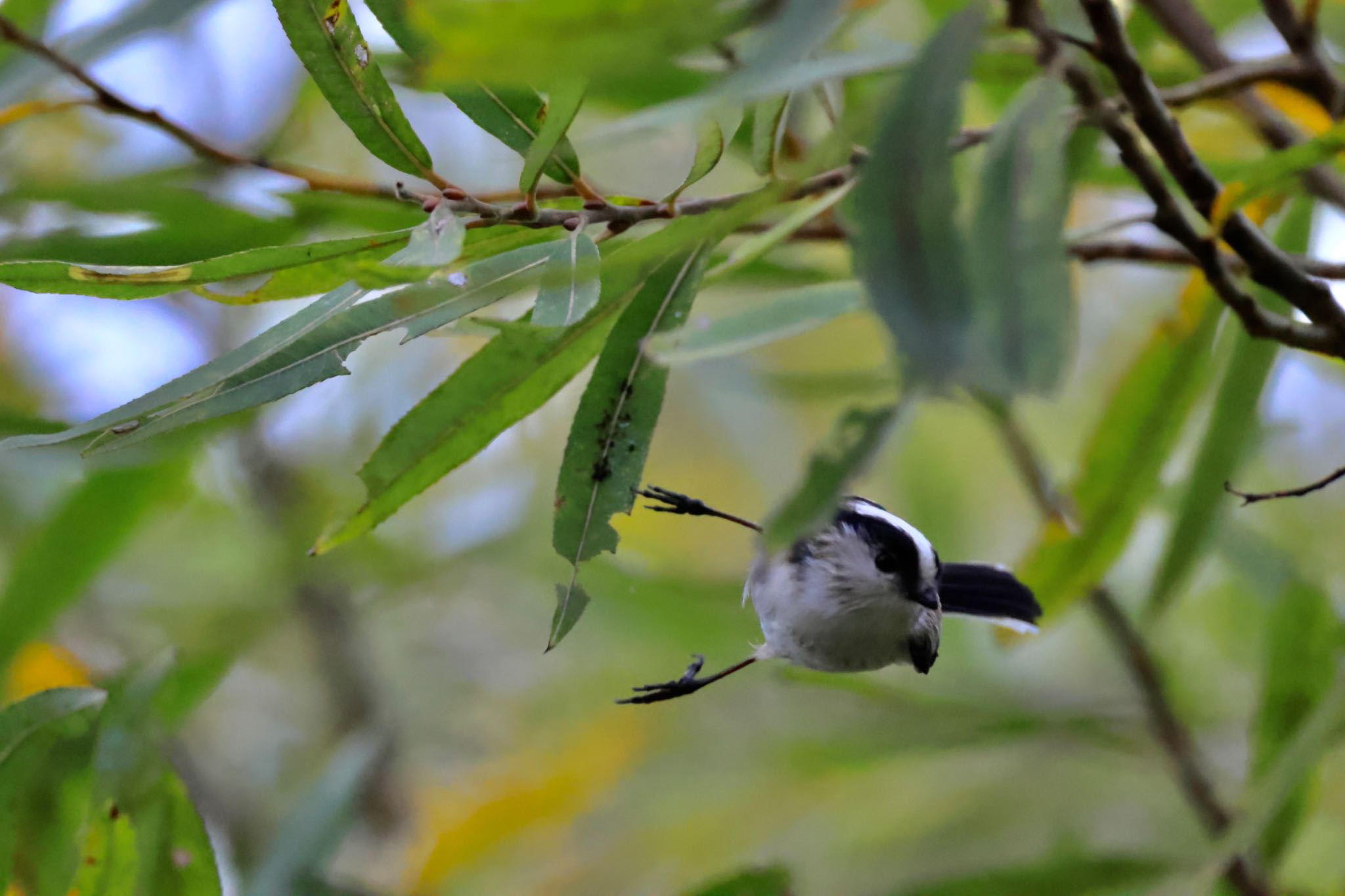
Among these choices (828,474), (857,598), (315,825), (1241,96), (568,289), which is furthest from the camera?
(315,825)

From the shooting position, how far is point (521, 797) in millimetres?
1319

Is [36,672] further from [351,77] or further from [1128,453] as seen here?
[1128,453]

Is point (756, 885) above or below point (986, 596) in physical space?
below

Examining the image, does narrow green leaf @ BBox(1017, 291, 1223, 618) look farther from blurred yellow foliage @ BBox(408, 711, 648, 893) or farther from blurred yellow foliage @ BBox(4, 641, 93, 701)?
blurred yellow foliage @ BBox(4, 641, 93, 701)

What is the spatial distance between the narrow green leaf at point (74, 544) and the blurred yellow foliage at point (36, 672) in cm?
3

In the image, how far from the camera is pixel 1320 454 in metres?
1.69

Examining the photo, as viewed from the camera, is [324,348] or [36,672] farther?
[36,672]

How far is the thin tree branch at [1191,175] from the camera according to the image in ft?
1.67

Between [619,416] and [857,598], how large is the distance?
0.24 meters

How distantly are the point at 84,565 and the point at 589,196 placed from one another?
73cm

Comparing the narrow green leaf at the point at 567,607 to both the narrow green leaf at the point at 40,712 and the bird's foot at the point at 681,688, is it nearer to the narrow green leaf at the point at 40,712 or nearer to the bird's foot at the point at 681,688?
the bird's foot at the point at 681,688

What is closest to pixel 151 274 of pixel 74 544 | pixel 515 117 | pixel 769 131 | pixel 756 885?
pixel 515 117

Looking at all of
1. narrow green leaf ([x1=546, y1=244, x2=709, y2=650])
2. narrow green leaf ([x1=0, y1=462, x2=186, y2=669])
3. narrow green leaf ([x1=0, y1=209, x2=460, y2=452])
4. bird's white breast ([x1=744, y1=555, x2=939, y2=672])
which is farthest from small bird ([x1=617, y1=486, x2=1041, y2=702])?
narrow green leaf ([x1=0, y1=462, x2=186, y2=669])

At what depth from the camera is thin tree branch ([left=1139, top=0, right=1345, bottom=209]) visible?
0.86 m
